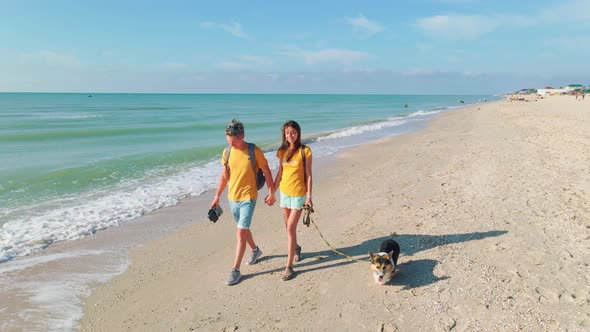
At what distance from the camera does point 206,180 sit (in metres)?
11.0

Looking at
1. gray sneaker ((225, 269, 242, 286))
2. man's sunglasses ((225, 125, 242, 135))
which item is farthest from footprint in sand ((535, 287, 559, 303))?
man's sunglasses ((225, 125, 242, 135))

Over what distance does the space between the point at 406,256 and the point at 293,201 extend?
1.78 m

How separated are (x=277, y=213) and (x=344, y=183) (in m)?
2.87

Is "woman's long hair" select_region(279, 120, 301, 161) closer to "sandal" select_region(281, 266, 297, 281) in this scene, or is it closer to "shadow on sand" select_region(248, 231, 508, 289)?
"sandal" select_region(281, 266, 297, 281)

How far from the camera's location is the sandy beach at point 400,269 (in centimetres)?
378

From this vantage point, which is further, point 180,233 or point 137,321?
point 180,233

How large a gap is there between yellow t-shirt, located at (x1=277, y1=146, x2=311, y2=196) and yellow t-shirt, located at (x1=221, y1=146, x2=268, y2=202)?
0.95 ft

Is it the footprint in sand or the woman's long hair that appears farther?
the woman's long hair

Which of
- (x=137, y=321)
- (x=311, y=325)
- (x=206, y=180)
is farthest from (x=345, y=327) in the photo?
(x=206, y=180)

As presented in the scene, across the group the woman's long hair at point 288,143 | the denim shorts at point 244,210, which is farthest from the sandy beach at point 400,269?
the woman's long hair at point 288,143

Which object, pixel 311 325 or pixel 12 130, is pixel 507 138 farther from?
pixel 12 130

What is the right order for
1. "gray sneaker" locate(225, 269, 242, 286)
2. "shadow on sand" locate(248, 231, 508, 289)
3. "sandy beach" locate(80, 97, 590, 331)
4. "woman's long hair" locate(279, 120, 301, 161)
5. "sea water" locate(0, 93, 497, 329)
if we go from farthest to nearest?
"sea water" locate(0, 93, 497, 329) → "gray sneaker" locate(225, 269, 242, 286) → "shadow on sand" locate(248, 231, 508, 289) → "woman's long hair" locate(279, 120, 301, 161) → "sandy beach" locate(80, 97, 590, 331)

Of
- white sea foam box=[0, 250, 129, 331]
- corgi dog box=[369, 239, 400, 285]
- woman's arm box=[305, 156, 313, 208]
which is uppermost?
woman's arm box=[305, 156, 313, 208]

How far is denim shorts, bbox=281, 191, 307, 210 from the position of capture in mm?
4426
